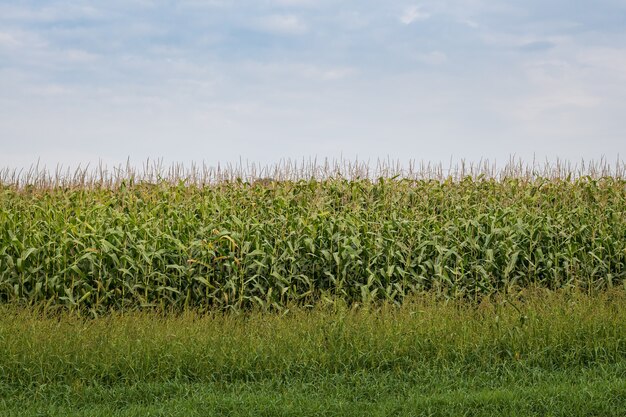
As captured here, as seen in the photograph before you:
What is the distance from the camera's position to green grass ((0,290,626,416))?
5.79 meters

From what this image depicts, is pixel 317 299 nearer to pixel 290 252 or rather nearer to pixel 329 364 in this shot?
pixel 290 252

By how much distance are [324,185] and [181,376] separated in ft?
23.3

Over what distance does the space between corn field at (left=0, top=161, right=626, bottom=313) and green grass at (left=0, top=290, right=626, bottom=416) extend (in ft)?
4.14

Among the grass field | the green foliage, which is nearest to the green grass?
the grass field

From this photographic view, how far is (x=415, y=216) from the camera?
10.8m

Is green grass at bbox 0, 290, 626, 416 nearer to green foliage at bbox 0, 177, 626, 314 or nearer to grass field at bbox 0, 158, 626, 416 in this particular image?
grass field at bbox 0, 158, 626, 416

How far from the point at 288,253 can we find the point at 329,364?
3008mm

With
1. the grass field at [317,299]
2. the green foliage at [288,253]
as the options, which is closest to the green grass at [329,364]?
the grass field at [317,299]

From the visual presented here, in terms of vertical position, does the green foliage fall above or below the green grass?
above

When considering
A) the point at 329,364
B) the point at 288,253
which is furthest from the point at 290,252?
the point at 329,364

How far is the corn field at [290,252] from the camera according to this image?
9062 mm

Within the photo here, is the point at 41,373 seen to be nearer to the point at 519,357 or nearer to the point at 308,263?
the point at 308,263

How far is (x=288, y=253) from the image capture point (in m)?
9.38

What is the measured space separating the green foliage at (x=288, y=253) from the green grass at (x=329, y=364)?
4.10 ft
